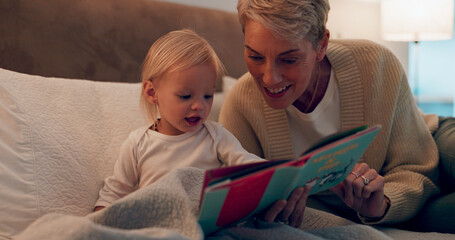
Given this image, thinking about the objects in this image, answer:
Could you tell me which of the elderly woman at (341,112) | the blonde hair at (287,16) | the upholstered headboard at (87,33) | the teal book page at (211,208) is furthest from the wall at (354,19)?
the teal book page at (211,208)

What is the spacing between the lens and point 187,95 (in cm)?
117

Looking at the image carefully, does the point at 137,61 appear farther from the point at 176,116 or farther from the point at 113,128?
the point at 176,116

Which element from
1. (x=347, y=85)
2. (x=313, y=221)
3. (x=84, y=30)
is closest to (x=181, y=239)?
(x=313, y=221)

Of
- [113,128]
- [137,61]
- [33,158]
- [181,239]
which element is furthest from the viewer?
[137,61]

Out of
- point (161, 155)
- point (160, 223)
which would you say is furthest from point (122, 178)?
point (160, 223)

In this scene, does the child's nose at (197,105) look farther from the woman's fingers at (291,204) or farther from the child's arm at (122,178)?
the woman's fingers at (291,204)

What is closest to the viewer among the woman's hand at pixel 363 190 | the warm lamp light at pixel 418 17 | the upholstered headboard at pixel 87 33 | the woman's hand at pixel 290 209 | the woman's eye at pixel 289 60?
the woman's hand at pixel 290 209

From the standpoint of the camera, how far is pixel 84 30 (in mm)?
1557

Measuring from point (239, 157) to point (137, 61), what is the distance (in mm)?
708

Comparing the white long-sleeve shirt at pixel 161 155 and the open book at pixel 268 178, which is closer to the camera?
the open book at pixel 268 178

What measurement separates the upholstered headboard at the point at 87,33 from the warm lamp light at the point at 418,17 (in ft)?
5.38

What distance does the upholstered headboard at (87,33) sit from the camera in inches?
55.4

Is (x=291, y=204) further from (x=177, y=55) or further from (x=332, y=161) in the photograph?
(x=177, y=55)

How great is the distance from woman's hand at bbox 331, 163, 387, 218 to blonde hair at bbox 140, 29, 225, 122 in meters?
0.43
